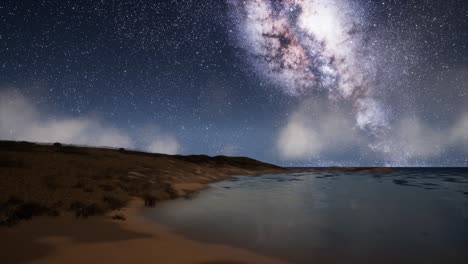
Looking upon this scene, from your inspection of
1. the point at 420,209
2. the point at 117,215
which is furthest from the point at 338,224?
the point at 117,215

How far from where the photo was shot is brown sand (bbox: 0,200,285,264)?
840cm

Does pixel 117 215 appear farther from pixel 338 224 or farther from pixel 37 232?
pixel 338 224

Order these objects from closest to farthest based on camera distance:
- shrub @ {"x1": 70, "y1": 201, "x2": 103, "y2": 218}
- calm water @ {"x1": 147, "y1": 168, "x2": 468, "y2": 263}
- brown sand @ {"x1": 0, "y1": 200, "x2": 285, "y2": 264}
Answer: brown sand @ {"x1": 0, "y1": 200, "x2": 285, "y2": 264}
calm water @ {"x1": 147, "y1": 168, "x2": 468, "y2": 263}
shrub @ {"x1": 70, "y1": 201, "x2": 103, "y2": 218}

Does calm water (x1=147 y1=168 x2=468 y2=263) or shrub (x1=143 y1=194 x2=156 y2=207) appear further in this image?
shrub (x1=143 y1=194 x2=156 y2=207)

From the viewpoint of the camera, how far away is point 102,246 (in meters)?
9.46

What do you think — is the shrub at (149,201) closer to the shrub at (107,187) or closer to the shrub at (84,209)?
the shrub at (107,187)

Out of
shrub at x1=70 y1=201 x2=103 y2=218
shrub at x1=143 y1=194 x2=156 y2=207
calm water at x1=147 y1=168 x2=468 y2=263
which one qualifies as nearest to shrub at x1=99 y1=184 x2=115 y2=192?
shrub at x1=143 y1=194 x2=156 y2=207

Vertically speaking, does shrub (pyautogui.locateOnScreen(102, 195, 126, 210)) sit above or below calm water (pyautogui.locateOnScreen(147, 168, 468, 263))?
above

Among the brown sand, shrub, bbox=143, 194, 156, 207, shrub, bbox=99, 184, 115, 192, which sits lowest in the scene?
the brown sand

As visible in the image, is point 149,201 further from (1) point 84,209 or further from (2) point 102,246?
(2) point 102,246

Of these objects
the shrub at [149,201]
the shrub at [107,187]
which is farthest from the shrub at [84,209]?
the shrub at [107,187]

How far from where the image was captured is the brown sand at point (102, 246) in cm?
840

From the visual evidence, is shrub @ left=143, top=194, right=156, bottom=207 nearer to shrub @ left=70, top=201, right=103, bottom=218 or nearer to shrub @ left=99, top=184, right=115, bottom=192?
shrub @ left=99, top=184, right=115, bottom=192

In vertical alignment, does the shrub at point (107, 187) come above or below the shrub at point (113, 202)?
above
